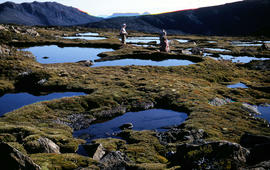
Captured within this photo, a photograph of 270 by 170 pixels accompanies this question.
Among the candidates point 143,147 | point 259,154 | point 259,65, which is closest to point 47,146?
point 143,147

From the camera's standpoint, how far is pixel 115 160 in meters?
20.1

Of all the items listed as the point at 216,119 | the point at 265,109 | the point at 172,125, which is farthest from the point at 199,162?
the point at 265,109

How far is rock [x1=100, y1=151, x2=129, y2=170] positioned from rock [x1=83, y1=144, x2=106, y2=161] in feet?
2.56

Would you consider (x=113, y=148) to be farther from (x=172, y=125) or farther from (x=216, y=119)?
(x=216, y=119)

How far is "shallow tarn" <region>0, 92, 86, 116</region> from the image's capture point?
34812mm

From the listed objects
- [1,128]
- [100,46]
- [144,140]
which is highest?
[100,46]

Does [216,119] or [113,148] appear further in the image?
[216,119]

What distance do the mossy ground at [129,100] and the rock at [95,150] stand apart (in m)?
1.09

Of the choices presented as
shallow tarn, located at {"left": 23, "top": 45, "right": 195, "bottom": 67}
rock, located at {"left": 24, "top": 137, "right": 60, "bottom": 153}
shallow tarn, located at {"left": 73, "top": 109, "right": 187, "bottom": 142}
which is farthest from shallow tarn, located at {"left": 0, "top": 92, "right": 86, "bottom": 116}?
shallow tarn, located at {"left": 23, "top": 45, "right": 195, "bottom": 67}

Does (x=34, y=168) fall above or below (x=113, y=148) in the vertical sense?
above

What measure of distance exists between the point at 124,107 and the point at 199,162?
72.7 feet

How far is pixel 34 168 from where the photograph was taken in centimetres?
1436

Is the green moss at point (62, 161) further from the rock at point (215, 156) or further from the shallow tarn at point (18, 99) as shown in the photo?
the shallow tarn at point (18, 99)

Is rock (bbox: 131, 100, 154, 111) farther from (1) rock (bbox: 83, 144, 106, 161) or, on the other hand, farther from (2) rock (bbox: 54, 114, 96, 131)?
(1) rock (bbox: 83, 144, 106, 161)
